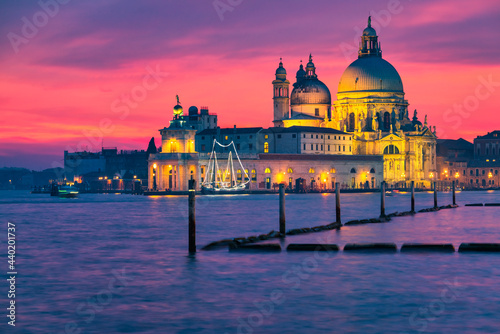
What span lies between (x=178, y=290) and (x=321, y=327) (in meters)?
5.67

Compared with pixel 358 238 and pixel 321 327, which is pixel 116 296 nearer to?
pixel 321 327

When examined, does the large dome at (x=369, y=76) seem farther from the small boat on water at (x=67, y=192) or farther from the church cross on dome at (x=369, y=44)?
the small boat on water at (x=67, y=192)

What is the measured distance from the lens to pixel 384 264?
2575 cm

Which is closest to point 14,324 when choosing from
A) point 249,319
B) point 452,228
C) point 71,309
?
point 71,309

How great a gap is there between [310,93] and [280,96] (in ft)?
20.7

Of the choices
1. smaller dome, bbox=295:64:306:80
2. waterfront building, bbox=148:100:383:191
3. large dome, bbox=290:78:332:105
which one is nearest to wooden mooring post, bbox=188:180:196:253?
waterfront building, bbox=148:100:383:191

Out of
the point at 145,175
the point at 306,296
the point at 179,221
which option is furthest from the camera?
the point at 145,175

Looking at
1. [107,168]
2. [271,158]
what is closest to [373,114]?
[271,158]

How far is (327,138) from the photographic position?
135750 mm

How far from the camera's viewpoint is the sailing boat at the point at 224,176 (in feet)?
398

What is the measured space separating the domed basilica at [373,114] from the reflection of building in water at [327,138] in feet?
0.56

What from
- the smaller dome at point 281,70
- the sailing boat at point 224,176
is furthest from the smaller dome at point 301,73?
the sailing boat at point 224,176

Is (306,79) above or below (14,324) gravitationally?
above

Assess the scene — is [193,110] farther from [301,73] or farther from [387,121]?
[387,121]
